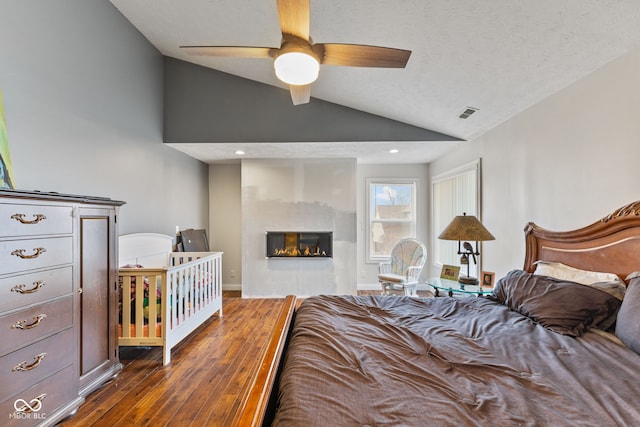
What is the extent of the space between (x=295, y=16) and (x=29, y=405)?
262 centimetres

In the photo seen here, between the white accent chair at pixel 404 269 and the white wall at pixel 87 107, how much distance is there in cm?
314

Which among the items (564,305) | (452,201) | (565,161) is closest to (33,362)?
(564,305)

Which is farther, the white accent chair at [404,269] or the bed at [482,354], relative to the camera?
the white accent chair at [404,269]

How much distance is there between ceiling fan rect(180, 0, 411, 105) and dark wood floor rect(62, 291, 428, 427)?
7.61 ft

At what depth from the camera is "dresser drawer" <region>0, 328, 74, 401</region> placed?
146 centimetres

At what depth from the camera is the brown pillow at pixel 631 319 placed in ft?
4.10

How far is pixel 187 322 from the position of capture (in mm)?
2924

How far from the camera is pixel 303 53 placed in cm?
163

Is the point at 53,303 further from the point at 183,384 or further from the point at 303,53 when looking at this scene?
the point at 303,53

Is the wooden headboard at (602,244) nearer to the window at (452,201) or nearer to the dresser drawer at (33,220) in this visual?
the window at (452,201)

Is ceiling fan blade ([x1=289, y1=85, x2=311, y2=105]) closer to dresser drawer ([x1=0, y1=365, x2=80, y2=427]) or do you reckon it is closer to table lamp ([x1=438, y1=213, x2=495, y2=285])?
table lamp ([x1=438, y1=213, x2=495, y2=285])

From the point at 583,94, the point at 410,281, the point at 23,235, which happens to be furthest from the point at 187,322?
the point at 583,94

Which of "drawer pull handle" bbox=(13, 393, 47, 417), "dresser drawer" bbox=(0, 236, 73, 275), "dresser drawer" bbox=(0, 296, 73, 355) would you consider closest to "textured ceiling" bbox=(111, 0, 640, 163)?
"dresser drawer" bbox=(0, 236, 73, 275)

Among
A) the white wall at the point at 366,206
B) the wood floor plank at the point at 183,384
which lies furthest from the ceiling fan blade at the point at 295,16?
the white wall at the point at 366,206
